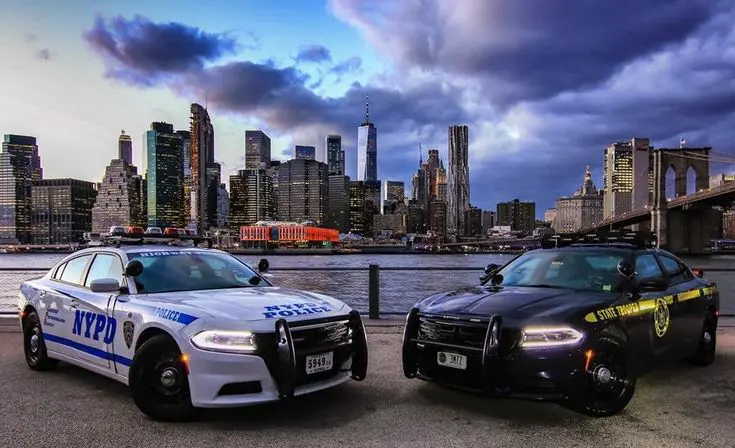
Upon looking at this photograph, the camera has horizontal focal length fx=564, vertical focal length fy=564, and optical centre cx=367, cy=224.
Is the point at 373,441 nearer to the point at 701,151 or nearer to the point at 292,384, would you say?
the point at 292,384

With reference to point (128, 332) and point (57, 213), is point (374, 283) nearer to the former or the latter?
point (128, 332)

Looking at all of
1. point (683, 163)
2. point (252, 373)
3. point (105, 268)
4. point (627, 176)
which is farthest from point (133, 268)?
point (627, 176)

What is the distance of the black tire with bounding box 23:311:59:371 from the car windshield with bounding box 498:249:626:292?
4.96m

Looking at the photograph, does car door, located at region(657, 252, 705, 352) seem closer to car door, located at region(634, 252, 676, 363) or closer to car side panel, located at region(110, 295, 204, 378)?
car door, located at region(634, 252, 676, 363)

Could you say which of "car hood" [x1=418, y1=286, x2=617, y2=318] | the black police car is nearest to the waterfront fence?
the black police car

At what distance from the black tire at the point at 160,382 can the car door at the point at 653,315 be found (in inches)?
152

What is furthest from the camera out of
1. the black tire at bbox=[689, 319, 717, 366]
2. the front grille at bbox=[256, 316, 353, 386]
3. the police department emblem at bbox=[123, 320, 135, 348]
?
the black tire at bbox=[689, 319, 717, 366]

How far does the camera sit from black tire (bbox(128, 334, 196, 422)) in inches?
172

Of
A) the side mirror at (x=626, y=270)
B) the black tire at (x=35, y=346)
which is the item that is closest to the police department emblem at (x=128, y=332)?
the black tire at (x=35, y=346)

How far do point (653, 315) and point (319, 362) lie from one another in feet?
10.5

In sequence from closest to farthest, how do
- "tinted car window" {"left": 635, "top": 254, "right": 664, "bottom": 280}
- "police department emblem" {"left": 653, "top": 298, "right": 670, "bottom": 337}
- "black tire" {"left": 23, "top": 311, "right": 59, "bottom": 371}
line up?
"police department emblem" {"left": 653, "top": 298, "right": 670, "bottom": 337} < "tinted car window" {"left": 635, "top": 254, "right": 664, "bottom": 280} < "black tire" {"left": 23, "top": 311, "right": 59, "bottom": 371}

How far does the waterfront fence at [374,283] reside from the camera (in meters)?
10.1

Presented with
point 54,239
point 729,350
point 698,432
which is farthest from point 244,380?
point 54,239

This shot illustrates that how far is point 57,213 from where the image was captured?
159750mm
